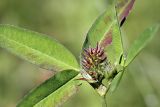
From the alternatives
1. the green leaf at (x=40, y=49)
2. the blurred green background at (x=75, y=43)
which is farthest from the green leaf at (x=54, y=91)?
the blurred green background at (x=75, y=43)

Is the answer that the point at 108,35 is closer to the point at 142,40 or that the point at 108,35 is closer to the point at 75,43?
the point at 142,40

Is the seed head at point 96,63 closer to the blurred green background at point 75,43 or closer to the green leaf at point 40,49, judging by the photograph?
the green leaf at point 40,49

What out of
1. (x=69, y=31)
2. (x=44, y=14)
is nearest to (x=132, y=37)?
(x=69, y=31)

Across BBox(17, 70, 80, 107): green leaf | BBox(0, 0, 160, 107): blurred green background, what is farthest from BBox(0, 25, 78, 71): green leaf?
BBox(0, 0, 160, 107): blurred green background

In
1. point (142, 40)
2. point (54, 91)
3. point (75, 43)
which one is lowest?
point (75, 43)

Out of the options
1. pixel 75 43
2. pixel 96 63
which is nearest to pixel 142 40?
pixel 96 63
